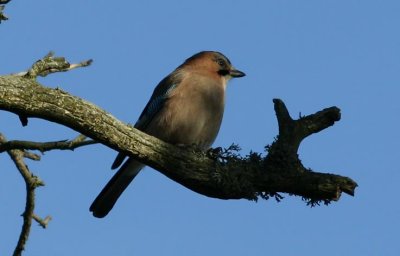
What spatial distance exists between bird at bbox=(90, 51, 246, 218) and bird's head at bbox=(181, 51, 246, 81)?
228 mm

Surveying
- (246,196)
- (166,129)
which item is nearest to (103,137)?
(246,196)

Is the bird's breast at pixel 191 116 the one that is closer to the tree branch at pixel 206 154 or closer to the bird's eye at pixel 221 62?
the bird's eye at pixel 221 62

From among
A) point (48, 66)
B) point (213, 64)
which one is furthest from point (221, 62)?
point (48, 66)

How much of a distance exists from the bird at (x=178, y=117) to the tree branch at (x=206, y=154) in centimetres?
187

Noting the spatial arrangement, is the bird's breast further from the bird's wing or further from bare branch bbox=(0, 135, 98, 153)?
bare branch bbox=(0, 135, 98, 153)

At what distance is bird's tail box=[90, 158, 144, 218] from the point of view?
25.3ft

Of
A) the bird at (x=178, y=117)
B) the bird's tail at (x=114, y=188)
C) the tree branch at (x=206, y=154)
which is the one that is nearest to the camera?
the tree branch at (x=206, y=154)

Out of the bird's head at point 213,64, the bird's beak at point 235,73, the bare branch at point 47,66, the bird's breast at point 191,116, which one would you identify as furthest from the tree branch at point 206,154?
the bird's beak at point 235,73

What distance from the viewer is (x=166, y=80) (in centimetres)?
859

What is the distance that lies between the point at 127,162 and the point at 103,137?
2.82 metres

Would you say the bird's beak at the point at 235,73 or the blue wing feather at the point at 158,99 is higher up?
the bird's beak at the point at 235,73

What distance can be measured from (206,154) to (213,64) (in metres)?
3.25

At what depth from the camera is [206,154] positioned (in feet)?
19.6

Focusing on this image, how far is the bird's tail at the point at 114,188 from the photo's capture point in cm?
773
